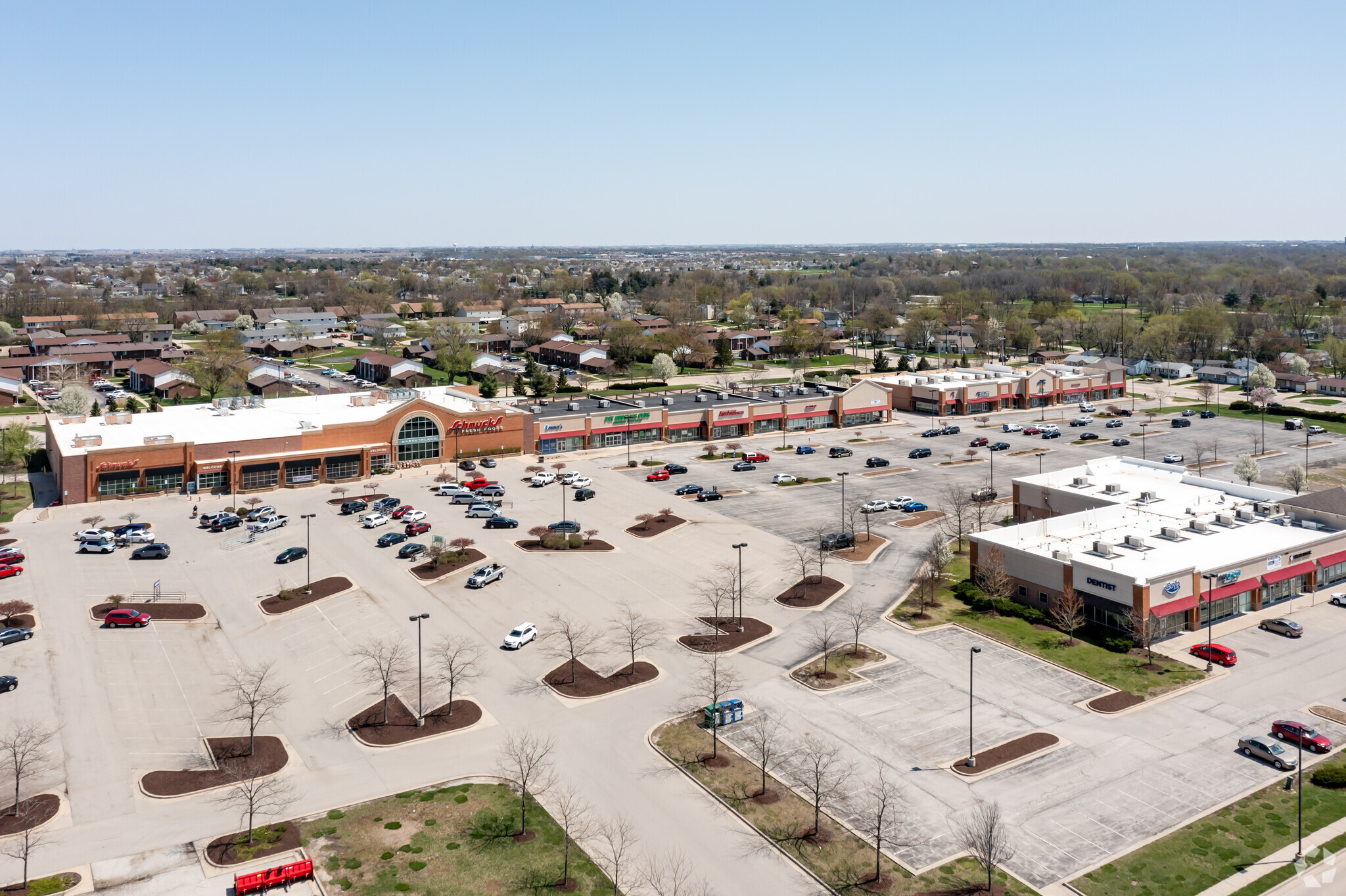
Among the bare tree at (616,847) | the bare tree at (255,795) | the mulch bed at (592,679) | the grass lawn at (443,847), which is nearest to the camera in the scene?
the grass lawn at (443,847)

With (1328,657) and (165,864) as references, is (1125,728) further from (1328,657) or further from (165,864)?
(165,864)

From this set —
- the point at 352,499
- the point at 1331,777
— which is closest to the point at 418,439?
the point at 352,499

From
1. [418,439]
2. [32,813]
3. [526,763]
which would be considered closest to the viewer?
[32,813]

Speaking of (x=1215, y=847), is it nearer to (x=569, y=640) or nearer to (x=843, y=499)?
(x=569, y=640)

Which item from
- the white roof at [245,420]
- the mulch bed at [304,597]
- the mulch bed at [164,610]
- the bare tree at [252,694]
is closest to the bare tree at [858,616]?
the bare tree at [252,694]

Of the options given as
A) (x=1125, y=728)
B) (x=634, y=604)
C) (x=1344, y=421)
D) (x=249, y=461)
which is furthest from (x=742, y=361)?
(x=1125, y=728)

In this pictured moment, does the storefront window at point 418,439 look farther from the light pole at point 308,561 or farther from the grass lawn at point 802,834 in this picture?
the grass lawn at point 802,834
